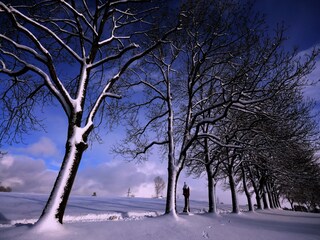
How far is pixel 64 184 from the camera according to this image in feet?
15.5

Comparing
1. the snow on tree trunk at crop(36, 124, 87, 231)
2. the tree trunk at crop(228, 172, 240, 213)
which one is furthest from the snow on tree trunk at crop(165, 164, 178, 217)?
the tree trunk at crop(228, 172, 240, 213)

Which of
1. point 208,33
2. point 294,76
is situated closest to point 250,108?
point 294,76

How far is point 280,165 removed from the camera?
14938 mm

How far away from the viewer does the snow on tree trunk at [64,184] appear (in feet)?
14.3

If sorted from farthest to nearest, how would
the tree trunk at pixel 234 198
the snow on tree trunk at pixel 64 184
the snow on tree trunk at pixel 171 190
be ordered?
the tree trunk at pixel 234 198
the snow on tree trunk at pixel 171 190
the snow on tree trunk at pixel 64 184

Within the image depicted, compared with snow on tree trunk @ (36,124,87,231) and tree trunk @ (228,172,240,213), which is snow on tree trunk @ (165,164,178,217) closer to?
snow on tree trunk @ (36,124,87,231)

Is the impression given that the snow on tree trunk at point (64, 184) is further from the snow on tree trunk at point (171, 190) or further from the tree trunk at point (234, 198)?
the tree trunk at point (234, 198)

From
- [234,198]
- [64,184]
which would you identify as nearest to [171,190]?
[64,184]

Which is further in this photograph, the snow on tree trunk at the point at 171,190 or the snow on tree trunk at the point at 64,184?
the snow on tree trunk at the point at 171,190

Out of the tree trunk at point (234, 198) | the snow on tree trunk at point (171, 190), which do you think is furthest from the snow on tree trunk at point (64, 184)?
the tree trunk at point (234, 198)

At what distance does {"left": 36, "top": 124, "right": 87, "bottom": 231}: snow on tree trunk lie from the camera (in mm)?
4352

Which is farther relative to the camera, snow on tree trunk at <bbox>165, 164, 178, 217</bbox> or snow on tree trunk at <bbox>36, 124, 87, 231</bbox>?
snow on tree trunk at <bbox>165, 164, 178, 217</bbox>

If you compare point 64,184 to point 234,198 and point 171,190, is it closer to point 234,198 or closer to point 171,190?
point 171,190

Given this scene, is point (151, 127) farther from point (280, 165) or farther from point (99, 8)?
point (280, 165)
